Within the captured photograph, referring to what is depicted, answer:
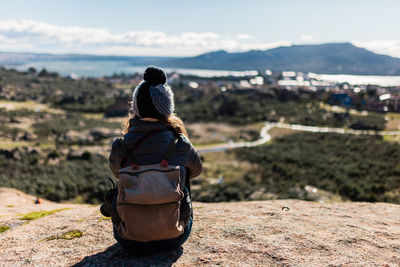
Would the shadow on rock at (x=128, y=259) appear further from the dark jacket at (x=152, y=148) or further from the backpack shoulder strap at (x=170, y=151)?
the backpack shoulder strap at (x=170, y=151)

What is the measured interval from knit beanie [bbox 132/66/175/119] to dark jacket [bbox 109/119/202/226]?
0.13 m

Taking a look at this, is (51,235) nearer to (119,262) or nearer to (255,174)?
(119,262)

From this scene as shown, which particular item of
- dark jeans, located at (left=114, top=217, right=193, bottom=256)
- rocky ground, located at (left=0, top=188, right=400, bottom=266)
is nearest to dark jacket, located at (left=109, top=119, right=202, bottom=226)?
dark jeans, located at (left=114, top=217, right=193, bottom=256)

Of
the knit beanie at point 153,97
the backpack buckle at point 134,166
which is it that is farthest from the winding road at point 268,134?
the backpack buckle at point 134,166

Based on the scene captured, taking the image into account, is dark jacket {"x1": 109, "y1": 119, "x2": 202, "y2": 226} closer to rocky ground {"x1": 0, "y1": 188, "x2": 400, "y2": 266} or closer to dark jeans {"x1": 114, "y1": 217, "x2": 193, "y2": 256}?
dark jeans {"x1": 114, "y1": 217, "x2": 193, "y2": 256}

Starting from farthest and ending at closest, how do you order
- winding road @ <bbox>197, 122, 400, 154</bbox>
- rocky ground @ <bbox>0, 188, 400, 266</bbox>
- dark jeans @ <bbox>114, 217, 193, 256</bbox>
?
winding road @ <bbox>197, 122, 400, 154</bbox> < rocky ground @ <bbox>0, 188, 400, 266</bbox> < dark jeans @ <bbox>114, 217, 193, 256</bbox>

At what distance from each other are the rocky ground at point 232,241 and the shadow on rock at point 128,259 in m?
0.01

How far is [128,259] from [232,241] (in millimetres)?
1302

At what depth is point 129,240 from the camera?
10.4ft

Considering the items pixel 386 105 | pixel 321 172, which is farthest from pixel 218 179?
pixel 386 105

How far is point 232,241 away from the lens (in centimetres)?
378

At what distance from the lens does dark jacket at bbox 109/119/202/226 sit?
293 cm

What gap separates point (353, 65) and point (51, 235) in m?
64.7

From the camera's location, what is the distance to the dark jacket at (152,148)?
115 inches
